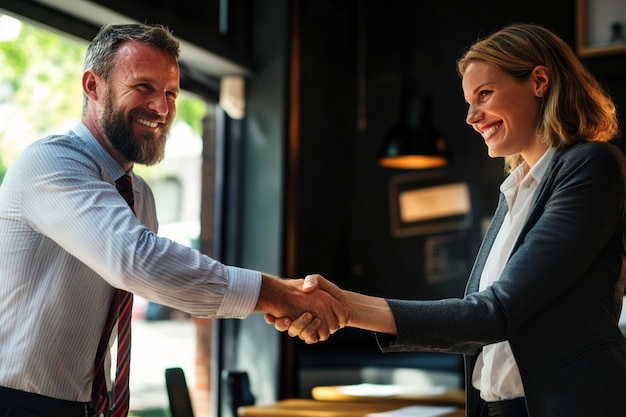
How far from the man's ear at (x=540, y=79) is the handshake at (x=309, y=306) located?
0.60 m

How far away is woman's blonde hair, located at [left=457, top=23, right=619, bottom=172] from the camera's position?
180 centimetres

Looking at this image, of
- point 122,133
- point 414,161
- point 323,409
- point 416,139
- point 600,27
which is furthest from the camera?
point 414,161

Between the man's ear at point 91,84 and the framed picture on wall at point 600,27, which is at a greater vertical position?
the framed picture on wall at point 600,27

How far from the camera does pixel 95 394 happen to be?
1.87 meters

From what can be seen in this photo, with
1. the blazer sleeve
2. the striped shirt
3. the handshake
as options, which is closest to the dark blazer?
the blazer sleeve

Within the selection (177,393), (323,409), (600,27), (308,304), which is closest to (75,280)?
(308,304)

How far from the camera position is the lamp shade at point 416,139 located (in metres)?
5.34

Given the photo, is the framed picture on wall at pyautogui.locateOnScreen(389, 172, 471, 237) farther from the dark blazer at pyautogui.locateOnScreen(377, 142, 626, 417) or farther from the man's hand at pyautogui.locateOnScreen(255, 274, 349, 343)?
the dark blazer at pyautogui.locateOnScreen(377, 142, 626, 417)

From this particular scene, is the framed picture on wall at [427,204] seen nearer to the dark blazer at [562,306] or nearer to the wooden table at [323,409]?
the wooden table at [323,409]

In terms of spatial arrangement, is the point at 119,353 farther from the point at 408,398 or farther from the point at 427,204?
the point at 427,204

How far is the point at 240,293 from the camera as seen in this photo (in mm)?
1822

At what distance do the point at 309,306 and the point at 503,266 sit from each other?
1.59 ft

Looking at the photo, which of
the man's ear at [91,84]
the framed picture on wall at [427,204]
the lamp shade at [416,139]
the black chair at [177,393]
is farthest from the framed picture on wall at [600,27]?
the man's ear at [91,84]

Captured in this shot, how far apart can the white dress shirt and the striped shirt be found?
526 millimetres
